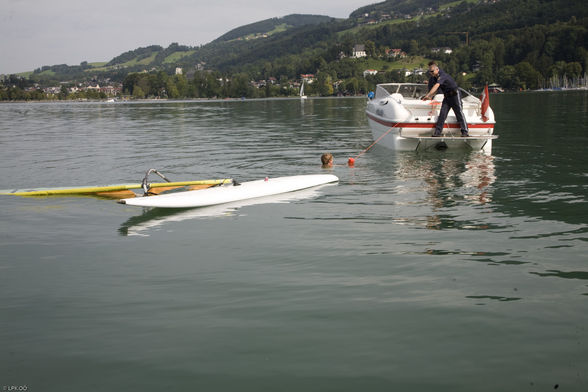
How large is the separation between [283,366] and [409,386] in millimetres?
1148

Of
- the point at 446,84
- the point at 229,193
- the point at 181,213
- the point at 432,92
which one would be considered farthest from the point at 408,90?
the point at 181,213

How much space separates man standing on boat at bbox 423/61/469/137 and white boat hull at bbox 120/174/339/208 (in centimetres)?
580

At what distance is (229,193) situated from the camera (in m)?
11.3

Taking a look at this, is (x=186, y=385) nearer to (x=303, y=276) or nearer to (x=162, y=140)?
(x=303, y=276)

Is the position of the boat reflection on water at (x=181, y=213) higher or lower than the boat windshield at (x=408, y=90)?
lower

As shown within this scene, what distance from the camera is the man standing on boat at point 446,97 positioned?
1670 centimetres

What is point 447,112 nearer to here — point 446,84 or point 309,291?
point 446,84

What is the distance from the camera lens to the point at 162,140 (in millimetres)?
27047

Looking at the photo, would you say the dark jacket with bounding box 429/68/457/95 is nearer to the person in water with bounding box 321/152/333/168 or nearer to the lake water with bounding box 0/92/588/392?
the person in water with bounding box 321/152/333/168

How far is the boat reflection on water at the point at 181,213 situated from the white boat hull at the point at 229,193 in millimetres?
133

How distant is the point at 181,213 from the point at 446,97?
10.8 m

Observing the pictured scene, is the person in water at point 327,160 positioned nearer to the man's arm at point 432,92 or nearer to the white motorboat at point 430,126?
the white motorboat at point 430,126

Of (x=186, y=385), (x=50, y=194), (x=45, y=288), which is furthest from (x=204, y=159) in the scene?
(x=186, y=385)

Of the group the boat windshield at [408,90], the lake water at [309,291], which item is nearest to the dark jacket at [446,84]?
the boat windshield at [408,90]
